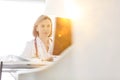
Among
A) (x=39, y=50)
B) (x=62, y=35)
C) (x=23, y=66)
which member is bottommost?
(x=23, y=66)

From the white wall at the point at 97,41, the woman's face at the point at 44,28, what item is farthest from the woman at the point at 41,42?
the white wall at the point at 97,41

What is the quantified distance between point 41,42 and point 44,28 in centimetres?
10

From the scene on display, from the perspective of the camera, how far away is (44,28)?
3.80 ft

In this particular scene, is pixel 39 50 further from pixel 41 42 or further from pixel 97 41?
pixel 97 41

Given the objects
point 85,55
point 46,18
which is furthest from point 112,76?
point 46,18

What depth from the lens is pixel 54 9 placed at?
1147 mm

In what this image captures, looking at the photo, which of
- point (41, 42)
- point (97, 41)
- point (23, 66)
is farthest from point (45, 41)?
point (97, 41)

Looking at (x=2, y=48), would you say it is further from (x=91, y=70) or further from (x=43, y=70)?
(x=91, y=70)

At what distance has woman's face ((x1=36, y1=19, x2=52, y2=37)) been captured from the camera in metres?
1.15

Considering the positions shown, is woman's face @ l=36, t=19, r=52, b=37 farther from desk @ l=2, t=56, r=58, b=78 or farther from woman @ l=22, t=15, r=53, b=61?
desk @ l=2, t=56, r=58, b=78

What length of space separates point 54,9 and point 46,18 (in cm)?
8

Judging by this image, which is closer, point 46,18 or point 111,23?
point 111,23

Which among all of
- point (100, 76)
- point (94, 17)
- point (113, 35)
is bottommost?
point (100, 76)

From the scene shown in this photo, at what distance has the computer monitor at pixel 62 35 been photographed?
44.9 inches
